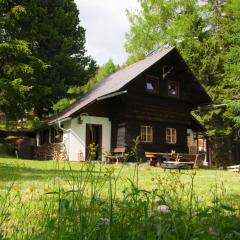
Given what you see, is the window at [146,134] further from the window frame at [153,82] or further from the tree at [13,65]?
the tree at [13,65]

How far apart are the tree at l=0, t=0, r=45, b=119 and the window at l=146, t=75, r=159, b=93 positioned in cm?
598

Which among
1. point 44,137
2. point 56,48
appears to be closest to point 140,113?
point 44,137

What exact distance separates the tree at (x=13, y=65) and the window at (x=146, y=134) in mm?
6645

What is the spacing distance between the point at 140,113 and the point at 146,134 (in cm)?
132

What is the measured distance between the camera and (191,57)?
1209 inches

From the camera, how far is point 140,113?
893 inches

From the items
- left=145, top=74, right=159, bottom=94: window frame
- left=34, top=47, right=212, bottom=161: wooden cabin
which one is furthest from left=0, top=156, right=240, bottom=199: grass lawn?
left=145, top=74, right=159, bottom=94: window frame

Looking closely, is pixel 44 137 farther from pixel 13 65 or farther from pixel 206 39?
pixel 206 39

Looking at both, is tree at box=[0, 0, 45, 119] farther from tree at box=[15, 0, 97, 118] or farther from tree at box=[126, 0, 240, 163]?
tree at box=[126, 0, 240, 163]

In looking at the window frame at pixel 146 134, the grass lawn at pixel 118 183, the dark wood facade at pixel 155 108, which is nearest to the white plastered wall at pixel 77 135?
the dark wood facade at pixel 155 108

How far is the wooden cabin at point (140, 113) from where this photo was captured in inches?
870

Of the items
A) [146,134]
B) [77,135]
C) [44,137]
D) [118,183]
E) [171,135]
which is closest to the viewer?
[118,183]

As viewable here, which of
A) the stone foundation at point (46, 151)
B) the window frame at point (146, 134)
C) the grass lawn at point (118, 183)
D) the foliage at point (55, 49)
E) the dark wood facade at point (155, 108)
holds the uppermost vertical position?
the foliage at point (55, 49)

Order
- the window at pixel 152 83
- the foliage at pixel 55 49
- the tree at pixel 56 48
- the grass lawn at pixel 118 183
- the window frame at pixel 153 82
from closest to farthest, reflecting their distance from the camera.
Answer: the grass lawn at pixel 118 183
the window frame at pixel 153 82
the window at pixel 152 83
the foliage at pixel 55 49
the tree at pixel 56 48
